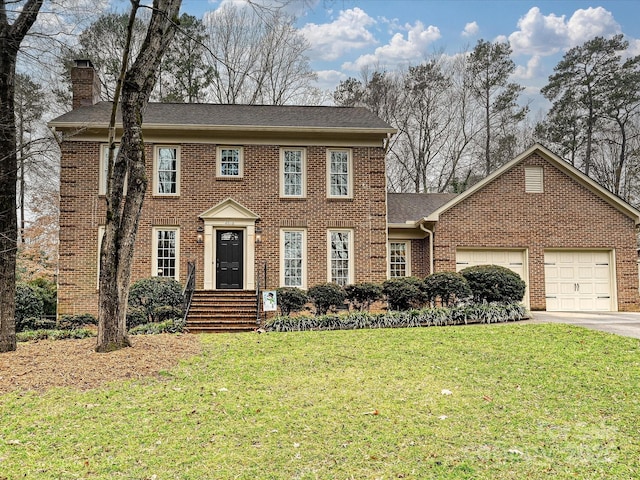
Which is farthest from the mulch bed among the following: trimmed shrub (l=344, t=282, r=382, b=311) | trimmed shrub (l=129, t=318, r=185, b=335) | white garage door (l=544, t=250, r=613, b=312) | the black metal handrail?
white garage door (l=544, t=250, r=613, b=312)

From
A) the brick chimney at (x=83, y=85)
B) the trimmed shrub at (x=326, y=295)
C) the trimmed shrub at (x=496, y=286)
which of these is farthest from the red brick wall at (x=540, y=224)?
the brick chimney at (x=83, y=85)

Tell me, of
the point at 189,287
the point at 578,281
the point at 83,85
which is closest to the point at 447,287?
the point at 578,281

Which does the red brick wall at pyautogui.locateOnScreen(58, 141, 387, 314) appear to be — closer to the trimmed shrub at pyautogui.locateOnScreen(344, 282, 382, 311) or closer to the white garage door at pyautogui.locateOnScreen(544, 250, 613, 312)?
the trimmed shrub at pyautogui.locateOnScreen(344, 282, 382, 311)

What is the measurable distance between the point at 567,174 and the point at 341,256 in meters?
7.81

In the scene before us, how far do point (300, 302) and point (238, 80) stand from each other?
17552 mm

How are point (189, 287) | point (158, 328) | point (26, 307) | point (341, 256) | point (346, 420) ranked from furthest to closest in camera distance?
point (341, 256) < point (189, 287) < point (26, 307) < point (158, 328) < point (346, 420)

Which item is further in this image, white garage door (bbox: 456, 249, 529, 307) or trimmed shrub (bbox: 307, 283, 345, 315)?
white garage door (bbox: 456, 249, 529, 307)

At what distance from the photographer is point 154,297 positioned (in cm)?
1305

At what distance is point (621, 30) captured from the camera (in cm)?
2620

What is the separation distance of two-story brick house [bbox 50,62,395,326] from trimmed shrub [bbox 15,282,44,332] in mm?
1055

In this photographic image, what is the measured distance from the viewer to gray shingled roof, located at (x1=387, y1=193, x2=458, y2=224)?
1716 cm

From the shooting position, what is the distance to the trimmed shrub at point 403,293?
12.6 m

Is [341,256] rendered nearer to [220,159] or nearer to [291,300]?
[291,300]

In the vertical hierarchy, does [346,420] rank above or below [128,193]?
below
